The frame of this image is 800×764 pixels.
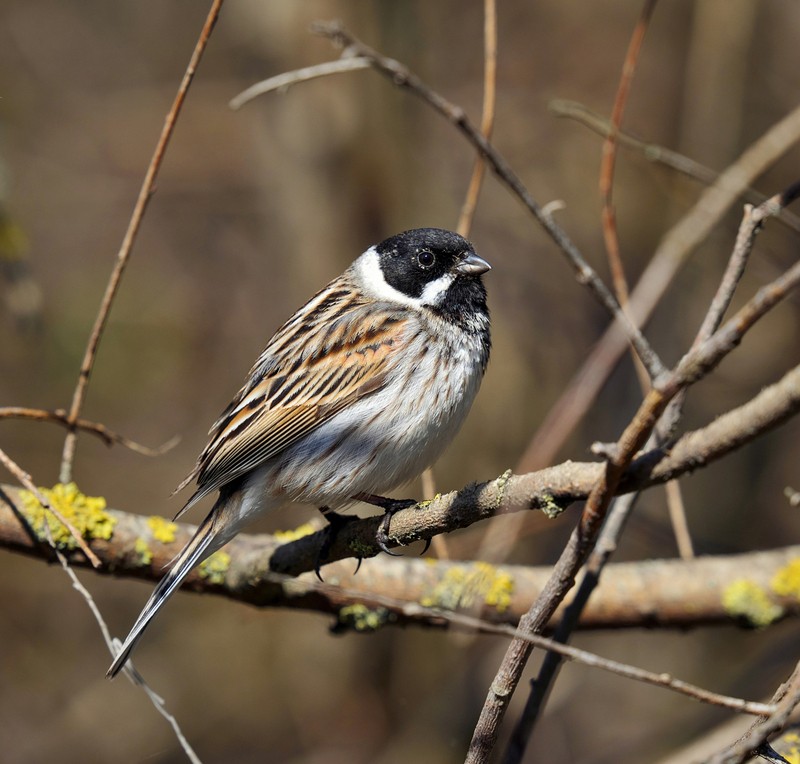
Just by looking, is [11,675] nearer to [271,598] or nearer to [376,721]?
[376,721]

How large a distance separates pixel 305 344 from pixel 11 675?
4348 millimetres

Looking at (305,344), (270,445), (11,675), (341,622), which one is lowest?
(11,675)

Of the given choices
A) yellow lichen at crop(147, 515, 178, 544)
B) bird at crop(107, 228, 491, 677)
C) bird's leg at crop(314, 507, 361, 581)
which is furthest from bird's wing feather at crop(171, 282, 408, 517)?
bird's leg at crop(314, 507, 361, 581)

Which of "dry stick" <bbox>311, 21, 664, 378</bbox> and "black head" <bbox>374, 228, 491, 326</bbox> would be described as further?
"black head" <bbox>374, 228, 491, 326</bbox>

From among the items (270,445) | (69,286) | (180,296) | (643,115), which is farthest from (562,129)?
(270,445)

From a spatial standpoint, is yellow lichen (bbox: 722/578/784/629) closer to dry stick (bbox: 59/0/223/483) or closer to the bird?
the bird

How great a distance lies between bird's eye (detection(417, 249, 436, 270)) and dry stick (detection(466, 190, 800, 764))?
5.33ft

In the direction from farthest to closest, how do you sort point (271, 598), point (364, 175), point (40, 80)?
point (40, 80), point (364, 175), point (271, 598)

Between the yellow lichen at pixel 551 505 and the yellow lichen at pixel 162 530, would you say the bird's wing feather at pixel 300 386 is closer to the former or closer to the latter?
the yellow lichen at pixel 162 530

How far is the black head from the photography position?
3.79 metres

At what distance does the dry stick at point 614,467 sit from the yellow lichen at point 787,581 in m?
1.79

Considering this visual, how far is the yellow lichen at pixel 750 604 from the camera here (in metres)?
3.75

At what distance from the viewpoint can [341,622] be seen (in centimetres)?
371

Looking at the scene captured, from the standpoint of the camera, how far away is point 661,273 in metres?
3.76
